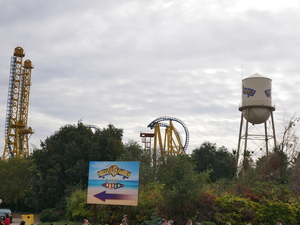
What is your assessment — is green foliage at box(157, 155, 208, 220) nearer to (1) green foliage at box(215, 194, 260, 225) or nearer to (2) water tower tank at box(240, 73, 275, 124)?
(1) green foliage at box(215, 194, 260, 225)

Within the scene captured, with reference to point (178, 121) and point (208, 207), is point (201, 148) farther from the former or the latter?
point (208, 207)

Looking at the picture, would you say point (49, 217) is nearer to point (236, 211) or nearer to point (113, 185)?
point (113, 185)

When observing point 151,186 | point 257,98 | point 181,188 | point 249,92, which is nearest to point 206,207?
point 181,188

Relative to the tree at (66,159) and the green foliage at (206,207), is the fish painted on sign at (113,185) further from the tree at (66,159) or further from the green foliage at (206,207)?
the tree at (66,159)

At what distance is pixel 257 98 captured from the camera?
128 ft

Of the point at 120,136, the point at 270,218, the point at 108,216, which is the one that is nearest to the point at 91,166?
the point at 108,216

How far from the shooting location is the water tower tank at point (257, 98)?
3906 centimetres

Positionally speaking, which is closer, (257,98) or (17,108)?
(257,98)

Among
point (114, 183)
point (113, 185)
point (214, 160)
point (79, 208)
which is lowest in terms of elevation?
point (79, 208)

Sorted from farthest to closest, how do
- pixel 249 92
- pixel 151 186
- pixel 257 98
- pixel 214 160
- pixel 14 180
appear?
pixel 214 160 < pixel 14 180 < pixel 249 92 < pixel 257 98 < pixel 151 186

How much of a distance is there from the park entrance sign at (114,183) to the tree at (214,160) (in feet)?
113

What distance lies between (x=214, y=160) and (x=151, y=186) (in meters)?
33.4

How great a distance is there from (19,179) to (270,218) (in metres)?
35.4

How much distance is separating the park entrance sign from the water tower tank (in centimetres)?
1857
